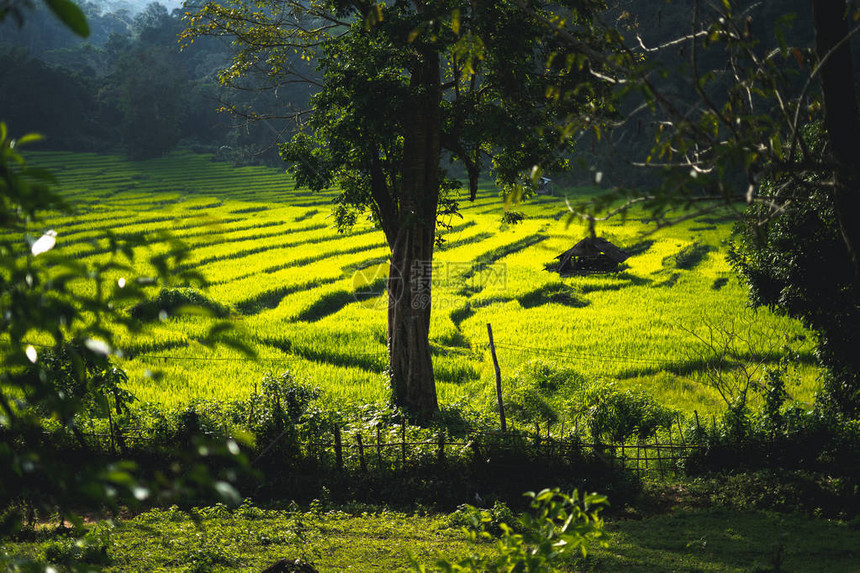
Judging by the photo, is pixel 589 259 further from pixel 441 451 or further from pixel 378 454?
pixel 378 454

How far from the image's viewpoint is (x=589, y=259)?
2386 centimetres

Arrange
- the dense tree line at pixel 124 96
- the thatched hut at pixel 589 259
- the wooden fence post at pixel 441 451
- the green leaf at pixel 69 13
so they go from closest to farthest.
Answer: the green leaf at pixel 69 13 < the wooden fence post at pixel 441 451 < the thatched hut at pixel 589 259 < the dense tree line at pixel 124 96

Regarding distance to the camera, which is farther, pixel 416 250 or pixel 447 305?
pixel 447 305

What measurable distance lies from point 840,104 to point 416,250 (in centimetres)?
772

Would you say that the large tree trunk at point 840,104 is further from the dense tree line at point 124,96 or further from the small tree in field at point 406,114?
the dense tree line at point 124,96

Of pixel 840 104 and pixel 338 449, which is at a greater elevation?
pixel 840 104

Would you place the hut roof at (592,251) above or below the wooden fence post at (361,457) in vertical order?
above

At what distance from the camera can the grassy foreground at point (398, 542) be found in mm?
5824

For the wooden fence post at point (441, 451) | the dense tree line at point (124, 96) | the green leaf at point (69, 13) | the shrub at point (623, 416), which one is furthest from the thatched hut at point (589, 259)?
the dense tree line at point (124, 96)

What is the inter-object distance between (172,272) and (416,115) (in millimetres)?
8604

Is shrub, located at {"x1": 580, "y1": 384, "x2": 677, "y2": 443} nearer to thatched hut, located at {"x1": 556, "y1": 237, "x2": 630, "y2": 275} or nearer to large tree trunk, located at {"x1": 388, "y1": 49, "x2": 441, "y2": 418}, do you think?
large tree trunk, located at {"x1": 388, "y1": 49, "x2": 441, "y2": 418}

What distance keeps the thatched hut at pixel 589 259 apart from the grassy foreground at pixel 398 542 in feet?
54.2

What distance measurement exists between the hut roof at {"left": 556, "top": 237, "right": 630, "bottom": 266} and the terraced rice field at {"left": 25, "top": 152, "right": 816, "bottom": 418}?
75cm

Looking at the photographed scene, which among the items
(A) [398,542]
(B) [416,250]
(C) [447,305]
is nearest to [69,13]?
(A) [398,542]
